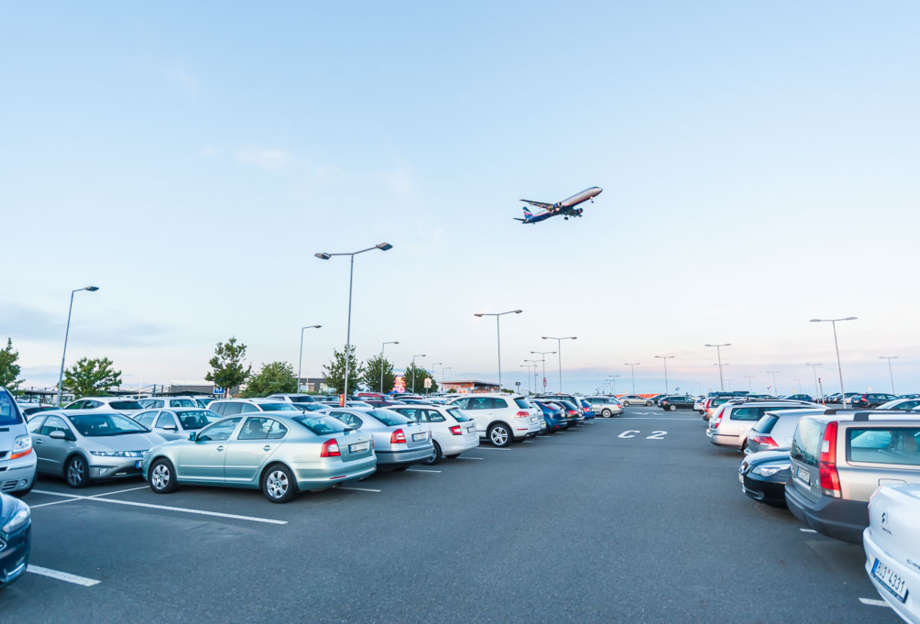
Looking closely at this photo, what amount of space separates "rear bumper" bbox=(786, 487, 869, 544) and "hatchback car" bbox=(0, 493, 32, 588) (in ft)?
24.5

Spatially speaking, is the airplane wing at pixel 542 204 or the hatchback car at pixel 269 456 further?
the airplane wing at pixel 542 204

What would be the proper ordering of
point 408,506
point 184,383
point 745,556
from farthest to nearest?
point 184,383, point 408,506, point 745,556

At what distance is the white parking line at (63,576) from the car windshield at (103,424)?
6040mm

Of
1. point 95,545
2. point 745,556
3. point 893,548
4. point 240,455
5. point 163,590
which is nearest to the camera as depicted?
point 893,548

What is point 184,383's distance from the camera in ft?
301

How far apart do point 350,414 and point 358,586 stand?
747 centimetres

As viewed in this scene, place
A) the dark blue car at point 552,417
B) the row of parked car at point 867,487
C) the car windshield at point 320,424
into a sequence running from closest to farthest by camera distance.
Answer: the row of parked car at point 867,487 → the car windshield at point 320,424 → the dark blue car at point 552,417

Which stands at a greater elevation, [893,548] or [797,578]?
[893,548]

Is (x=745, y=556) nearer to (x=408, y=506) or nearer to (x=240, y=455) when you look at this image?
(x=408, y=506)

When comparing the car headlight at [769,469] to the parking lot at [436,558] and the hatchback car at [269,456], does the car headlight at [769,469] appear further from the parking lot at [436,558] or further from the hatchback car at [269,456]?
the hatchback car at [269,456]

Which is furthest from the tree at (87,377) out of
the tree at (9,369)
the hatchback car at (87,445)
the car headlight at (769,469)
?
the car headlight at (769,469)

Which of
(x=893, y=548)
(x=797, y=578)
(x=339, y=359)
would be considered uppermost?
(x=339, y=359)

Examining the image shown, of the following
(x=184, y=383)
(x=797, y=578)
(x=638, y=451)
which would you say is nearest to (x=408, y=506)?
(x=797, y=578)

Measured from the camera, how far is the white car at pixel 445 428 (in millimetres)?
13445
